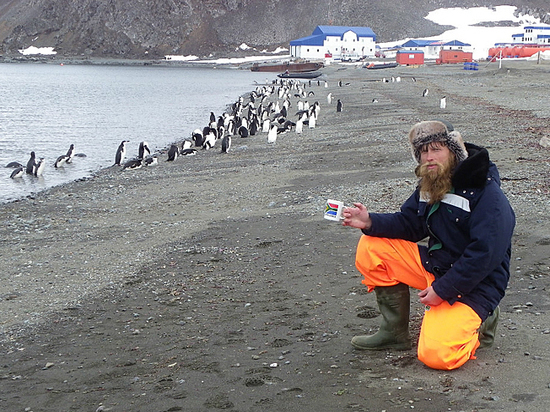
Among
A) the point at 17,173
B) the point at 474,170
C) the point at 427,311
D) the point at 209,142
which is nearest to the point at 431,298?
the point at 427,311

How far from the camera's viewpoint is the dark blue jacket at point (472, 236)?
3.62 meters

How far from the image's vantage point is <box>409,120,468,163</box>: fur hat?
3816mm

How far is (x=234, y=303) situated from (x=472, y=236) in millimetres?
2618

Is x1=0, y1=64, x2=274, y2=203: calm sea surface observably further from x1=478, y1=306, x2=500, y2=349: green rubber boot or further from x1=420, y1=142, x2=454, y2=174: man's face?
x1=478, y1=306, x2=500, y2=349: green rubber boot

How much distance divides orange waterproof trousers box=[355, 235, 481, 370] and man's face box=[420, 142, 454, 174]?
1.85 feet

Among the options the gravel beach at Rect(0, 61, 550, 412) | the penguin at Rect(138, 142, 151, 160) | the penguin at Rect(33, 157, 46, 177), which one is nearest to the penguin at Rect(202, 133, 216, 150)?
the penguin at Rect(138, 142, 151, 160)

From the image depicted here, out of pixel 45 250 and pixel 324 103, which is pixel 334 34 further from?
pixel 45 250

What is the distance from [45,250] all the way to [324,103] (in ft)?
91.5

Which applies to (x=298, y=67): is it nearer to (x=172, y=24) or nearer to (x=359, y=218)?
(x=172, y=24)

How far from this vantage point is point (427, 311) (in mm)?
3947

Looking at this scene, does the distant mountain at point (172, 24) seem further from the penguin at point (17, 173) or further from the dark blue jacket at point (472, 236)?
the dark blue jacket at point (472, 236)

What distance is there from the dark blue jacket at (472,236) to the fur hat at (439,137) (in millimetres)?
77

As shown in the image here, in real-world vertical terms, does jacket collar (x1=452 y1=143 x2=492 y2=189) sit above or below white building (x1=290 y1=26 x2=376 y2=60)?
below

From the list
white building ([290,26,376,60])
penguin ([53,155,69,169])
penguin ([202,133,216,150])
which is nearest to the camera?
penguin ([53,155,69,169])
